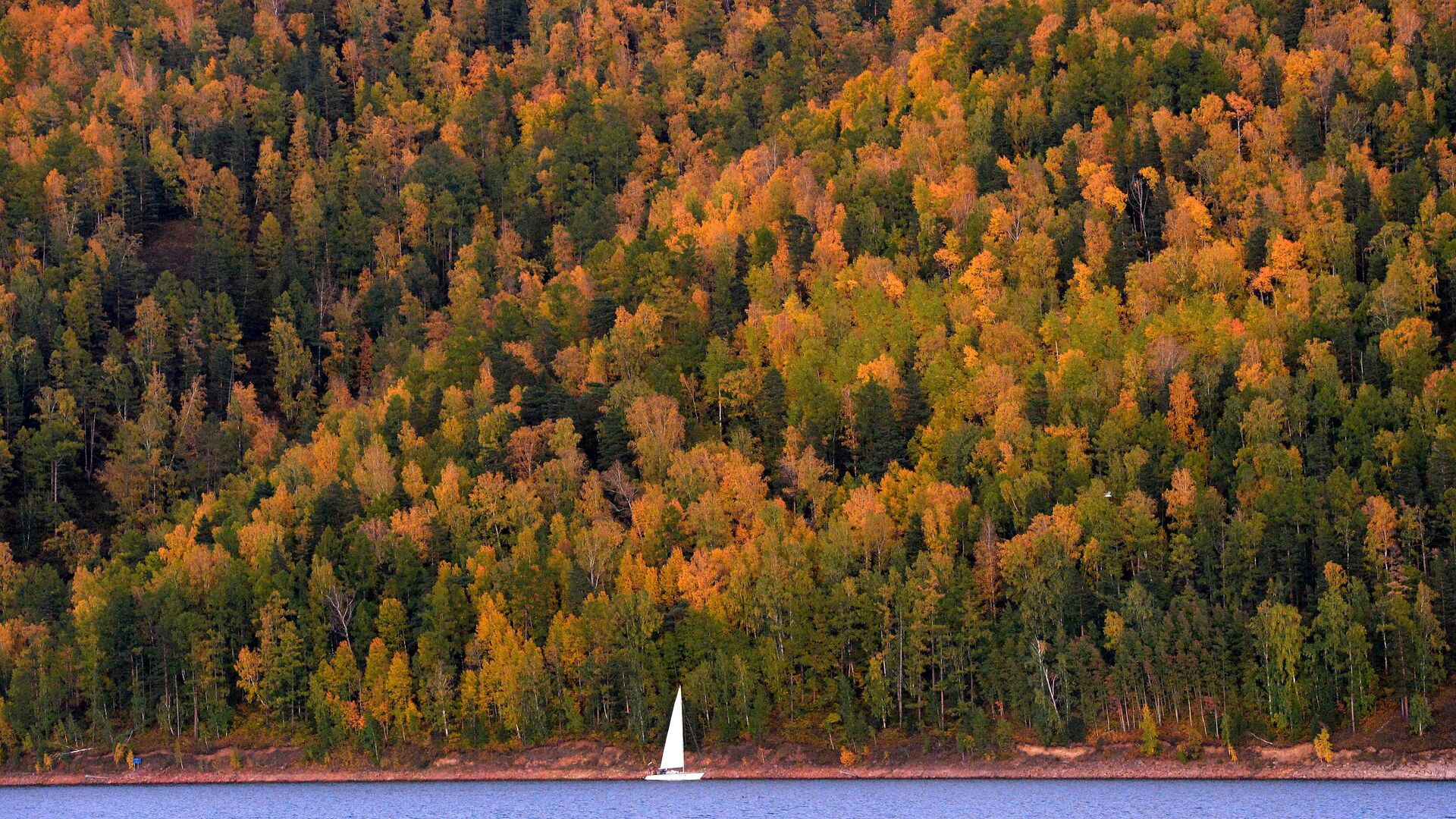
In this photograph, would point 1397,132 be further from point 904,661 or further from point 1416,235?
point 904,661

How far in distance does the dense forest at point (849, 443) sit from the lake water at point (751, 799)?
4.50 metres

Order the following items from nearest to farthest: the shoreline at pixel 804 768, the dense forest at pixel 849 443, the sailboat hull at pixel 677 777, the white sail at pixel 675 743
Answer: the shoreline at pixel 804 768
the white sail at pixel 675 743
the sailboat hull at pixel 677 777
the dense forest at pixel 849 443

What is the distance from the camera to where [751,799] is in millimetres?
100875

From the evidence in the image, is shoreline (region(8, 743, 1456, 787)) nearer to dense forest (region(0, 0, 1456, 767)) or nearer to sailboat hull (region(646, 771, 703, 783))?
sailboat hull (region(646, 771, 703, 783))

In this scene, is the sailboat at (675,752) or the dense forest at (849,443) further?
the dense forest at (849,443)

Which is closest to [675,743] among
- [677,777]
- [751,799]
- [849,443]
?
[677,777]

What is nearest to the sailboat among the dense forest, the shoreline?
the shoreline

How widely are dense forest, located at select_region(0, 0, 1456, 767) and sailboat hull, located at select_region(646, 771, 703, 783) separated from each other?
3195 millimetres

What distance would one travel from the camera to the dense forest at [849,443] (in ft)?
362

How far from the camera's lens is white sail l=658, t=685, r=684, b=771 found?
4181 inches

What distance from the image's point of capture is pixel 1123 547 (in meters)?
116

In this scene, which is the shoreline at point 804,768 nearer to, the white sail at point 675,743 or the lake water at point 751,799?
the lake water at point 751,799

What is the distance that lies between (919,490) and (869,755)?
22338mm

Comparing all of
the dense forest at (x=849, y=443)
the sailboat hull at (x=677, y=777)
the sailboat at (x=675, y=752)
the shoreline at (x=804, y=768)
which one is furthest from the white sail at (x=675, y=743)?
the dense forest at (x=849, y=443)
